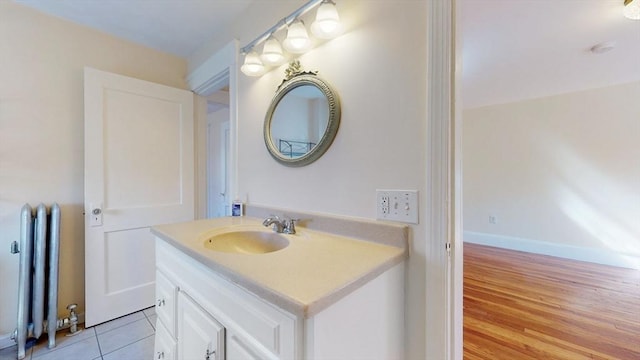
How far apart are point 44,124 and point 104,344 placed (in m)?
1.56

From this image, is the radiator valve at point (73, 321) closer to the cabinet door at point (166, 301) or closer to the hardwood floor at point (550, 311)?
the cabinet door at point (166, 301)

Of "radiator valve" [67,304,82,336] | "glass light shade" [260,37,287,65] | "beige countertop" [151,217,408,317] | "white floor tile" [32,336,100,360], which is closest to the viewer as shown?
"beige countertop" [151,217,408,317]

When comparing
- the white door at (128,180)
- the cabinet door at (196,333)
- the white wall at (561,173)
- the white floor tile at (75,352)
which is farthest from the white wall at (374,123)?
the white wall at (561,173)

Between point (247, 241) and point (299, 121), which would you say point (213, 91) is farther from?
point (247, 241)

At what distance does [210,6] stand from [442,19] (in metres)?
1.50

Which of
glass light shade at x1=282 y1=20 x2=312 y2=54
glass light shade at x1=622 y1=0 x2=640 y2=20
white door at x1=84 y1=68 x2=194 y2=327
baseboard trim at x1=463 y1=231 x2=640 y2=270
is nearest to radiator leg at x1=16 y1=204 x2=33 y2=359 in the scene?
white door at x1=84 y1=68 x2=194 y2=327

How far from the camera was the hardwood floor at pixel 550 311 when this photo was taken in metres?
1.56

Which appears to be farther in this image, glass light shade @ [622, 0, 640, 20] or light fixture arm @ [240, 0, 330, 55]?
glass light shade @ [622, 0, 640, 20]

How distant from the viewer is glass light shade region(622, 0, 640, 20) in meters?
1.48

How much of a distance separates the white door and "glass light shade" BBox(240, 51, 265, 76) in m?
1.15

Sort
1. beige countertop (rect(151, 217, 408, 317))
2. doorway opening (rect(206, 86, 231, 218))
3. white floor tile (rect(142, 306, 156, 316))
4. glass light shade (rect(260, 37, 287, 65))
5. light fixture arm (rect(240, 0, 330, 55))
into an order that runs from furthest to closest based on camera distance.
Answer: doorway opening (rect(206, 86, 231, 218))
white floor tile (rect(142, 306, 156, 316))
glass light shade (rect(260, 37, 287, 65))
light fixture arm (rect(240, 0, 330, 55))
beige countertop (rect(151, 217, 408, 317))

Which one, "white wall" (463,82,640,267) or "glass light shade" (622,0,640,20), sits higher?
"glass light shade" (622,0,640,20)

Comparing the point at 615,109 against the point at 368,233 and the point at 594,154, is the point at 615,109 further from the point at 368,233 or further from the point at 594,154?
the point at 368,233

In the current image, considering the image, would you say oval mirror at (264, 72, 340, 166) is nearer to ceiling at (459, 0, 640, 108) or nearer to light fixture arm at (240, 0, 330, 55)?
light fixture arm at (240, 0, 330, 55)
